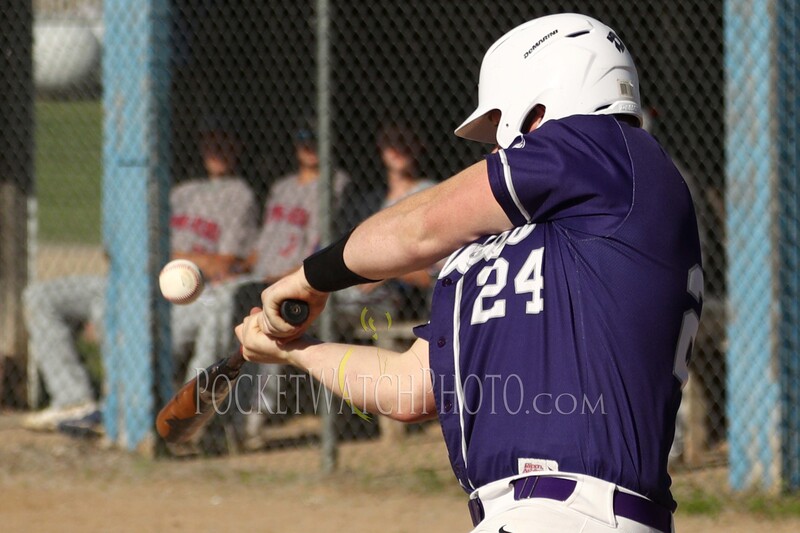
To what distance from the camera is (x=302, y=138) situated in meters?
7.91

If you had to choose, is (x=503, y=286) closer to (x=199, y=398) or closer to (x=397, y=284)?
(x=199, y=398)

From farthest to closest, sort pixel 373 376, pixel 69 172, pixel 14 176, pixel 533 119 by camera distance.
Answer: pixel 69 172 → pixel 14 176 → pixel 373 376 → pixel 533 119

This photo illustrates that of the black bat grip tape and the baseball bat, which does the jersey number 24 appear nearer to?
the black bat grip tape

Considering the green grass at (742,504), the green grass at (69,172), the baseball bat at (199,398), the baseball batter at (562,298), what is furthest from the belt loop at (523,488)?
the green grass at (69,172)

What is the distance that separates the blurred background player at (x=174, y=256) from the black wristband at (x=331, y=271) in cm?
535

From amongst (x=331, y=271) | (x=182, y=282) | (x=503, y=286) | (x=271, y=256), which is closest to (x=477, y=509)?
(x=503, y=286)

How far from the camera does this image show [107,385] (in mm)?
7363

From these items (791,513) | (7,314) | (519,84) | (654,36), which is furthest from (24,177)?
(519,84)

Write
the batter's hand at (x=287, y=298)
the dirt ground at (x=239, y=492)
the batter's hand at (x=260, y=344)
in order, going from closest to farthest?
the batter's hand at (x=287, y=298) → the batter's hand at (x=260, y=344) → the dirt ground at (x=239, y=492)

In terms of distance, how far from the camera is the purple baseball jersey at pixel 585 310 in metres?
2.06

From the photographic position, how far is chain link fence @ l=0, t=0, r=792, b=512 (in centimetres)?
750

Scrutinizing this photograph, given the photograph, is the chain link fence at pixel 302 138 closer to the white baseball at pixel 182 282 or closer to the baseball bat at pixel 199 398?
the baseball bat at pixel 199 398

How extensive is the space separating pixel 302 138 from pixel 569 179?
5.98 meters

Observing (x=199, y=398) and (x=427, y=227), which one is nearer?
(x=427, y=227)
